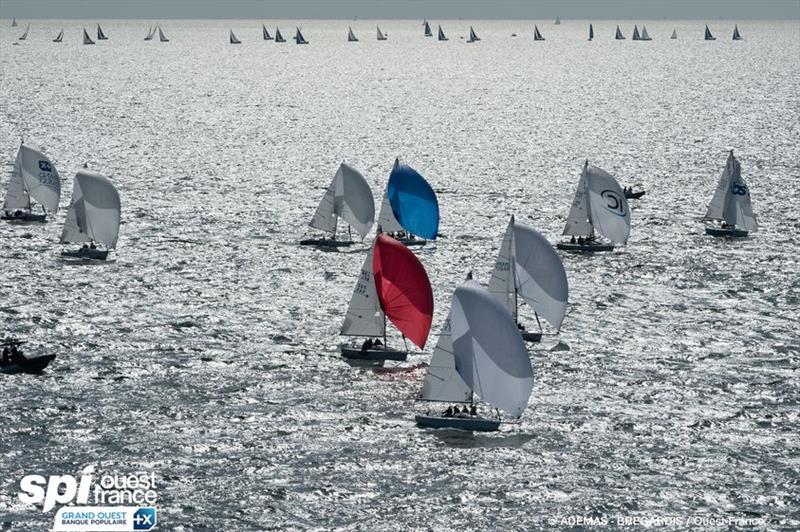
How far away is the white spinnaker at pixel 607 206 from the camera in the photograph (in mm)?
108688

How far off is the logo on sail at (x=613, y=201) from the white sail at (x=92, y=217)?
39856 millimetres

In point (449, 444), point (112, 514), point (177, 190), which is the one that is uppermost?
point (177, 190)

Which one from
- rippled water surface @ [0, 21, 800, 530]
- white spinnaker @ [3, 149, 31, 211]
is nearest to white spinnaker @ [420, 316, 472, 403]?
rippled water surface @ [0, 21, 800, 530]

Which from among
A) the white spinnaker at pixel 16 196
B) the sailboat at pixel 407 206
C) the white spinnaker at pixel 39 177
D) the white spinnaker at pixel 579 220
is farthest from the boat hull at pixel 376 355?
the white spinnaker at pixel 16 196

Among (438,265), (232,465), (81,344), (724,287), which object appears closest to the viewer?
(232,465)

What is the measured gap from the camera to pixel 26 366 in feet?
241

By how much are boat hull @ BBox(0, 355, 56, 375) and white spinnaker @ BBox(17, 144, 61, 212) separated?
1941 inches

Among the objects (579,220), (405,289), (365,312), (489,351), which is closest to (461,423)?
(489,351)

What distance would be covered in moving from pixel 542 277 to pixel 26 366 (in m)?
31.1

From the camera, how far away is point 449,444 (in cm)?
6341

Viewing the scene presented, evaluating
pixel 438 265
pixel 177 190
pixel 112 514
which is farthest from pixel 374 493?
pixel 177 190

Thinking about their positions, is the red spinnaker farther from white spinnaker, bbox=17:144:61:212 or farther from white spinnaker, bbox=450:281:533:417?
white spinnaker, bbox=17:144:61:212

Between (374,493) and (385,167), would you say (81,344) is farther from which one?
(385,167)

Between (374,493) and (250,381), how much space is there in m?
16.9
